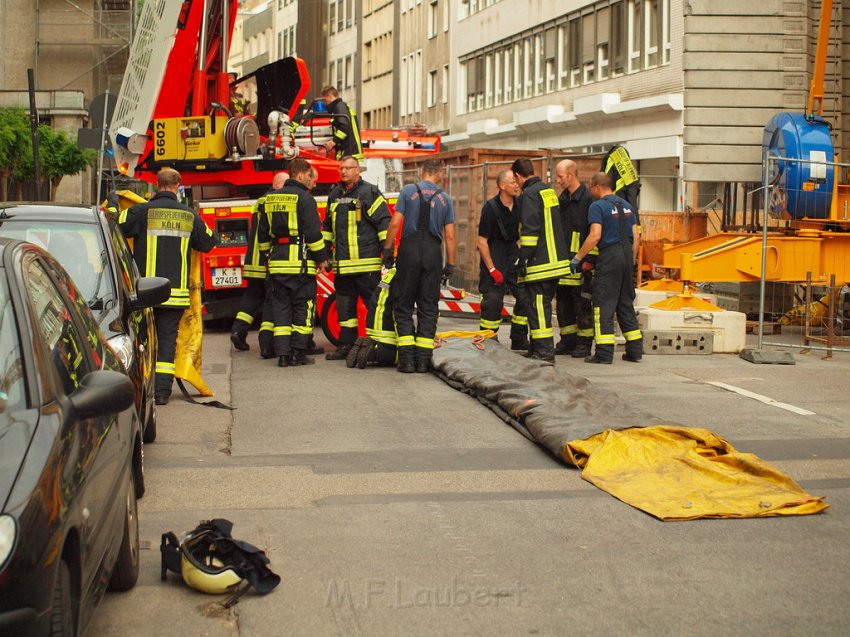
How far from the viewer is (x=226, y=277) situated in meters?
15.7

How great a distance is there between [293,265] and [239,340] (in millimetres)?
1892

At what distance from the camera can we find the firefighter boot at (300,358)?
12.9m

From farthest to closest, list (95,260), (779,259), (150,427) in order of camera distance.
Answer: (779,259), (150,427), (95,260)

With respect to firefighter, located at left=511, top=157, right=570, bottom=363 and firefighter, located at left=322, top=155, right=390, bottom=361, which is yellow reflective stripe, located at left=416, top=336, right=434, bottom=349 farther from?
firefighter, located at left=511, top=157, right=570, bottom=363

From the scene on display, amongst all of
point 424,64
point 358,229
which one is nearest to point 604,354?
point 358,229

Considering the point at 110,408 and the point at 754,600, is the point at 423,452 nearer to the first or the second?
the point at 754,600

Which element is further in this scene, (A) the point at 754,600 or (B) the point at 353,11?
(B) the point at 353,11

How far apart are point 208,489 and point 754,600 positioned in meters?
3.25

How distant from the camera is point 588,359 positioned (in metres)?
13.7

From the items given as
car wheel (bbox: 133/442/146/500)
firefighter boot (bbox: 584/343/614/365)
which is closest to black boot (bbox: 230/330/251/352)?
firefighter boot (bbox: 584/343/614/365)

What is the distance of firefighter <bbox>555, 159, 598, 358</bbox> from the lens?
46.1 ft

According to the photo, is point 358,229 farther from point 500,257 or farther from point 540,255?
point 540,255

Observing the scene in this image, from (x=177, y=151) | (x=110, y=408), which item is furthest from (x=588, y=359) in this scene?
(x=110, y=408)

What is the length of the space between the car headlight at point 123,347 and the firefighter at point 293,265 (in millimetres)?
5441
